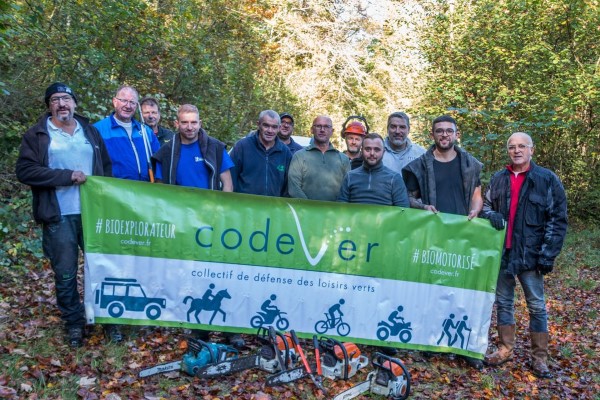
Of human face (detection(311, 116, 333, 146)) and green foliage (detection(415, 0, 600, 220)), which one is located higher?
green foliage (detection(415, 0, 600, 220))

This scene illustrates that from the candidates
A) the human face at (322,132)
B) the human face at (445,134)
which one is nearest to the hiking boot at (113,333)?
the human face at (322,132)

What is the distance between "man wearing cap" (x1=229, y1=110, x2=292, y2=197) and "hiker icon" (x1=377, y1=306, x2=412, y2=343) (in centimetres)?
180

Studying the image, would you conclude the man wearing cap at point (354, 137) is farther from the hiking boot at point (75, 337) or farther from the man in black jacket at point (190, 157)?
the hiking boot at point (75, 337)

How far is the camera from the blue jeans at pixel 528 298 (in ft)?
19.4

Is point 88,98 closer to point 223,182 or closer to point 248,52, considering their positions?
point 223,182

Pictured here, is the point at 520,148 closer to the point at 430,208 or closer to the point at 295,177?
the point at 430,208

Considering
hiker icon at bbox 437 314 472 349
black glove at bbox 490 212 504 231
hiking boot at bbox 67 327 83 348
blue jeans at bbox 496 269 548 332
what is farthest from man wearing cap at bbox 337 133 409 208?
hiking boot at bbox 67 327 83 348

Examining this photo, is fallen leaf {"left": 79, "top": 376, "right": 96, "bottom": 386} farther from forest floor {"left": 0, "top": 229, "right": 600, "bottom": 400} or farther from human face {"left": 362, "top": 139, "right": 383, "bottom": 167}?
human face {"left": 362, "top": 139, "right": 383, "bottom": 167}

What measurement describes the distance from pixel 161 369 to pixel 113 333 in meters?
0.95

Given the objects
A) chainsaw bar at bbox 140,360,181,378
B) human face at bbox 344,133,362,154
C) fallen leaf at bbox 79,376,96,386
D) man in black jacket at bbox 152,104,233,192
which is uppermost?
human face at bbox 344,133,362,154

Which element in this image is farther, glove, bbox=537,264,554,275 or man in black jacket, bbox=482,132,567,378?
man in black jacket, bbox=482,132,567,378

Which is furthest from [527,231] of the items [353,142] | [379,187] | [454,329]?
[353,142]

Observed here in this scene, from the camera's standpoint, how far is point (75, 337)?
5359 millimetres

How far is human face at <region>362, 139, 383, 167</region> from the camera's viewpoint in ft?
18.7
